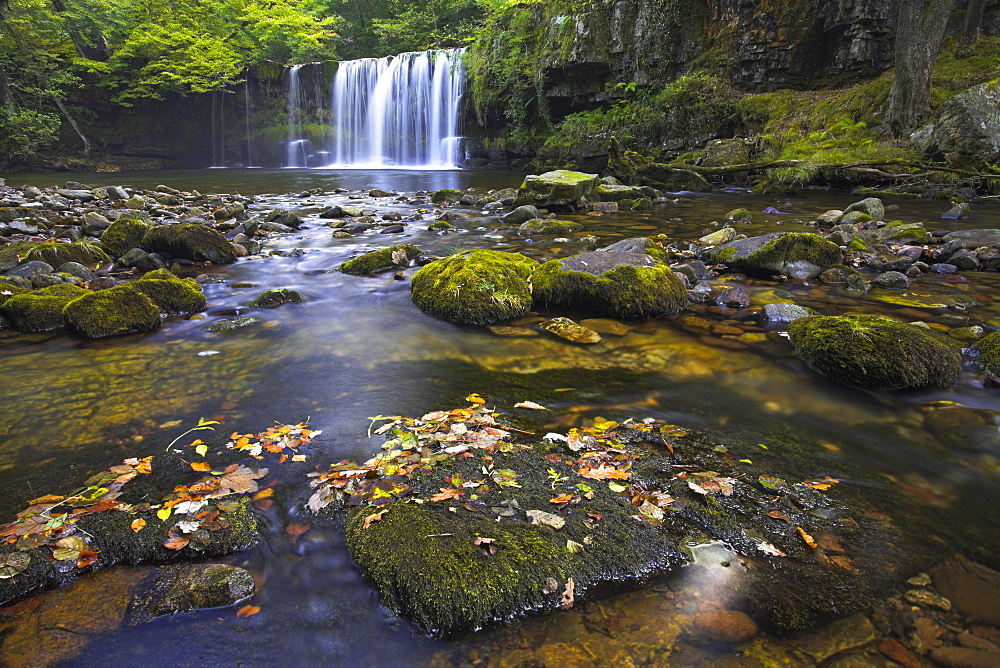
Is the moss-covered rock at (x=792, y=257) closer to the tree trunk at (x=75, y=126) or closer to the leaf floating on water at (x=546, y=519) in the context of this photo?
the leaf floating on water at (x=546, y=519)

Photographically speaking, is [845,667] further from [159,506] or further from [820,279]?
[820,279]

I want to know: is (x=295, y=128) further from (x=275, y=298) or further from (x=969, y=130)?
(x=969, y=130)

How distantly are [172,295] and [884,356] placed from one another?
663 cm

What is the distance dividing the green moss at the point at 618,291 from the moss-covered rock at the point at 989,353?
2395 millimetres

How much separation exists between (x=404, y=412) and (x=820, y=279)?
226 inches

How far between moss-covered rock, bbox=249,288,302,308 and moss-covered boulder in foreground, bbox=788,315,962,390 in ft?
18.0

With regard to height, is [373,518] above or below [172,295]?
below

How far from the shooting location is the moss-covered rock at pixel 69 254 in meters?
6.79

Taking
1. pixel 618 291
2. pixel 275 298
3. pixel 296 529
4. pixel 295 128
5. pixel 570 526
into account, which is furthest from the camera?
pixel 295 128

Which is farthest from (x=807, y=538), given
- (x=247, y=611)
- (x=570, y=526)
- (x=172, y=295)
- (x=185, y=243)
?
(x=185, y=243)

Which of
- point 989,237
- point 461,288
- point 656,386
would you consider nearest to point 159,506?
point 656,386

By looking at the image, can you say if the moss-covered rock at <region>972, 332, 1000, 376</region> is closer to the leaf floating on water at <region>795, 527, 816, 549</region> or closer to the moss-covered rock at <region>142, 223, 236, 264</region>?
the leaf floating on water at <region>795, 527, 816, 549</region>

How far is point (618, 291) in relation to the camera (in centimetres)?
538

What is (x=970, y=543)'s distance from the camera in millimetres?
2271
